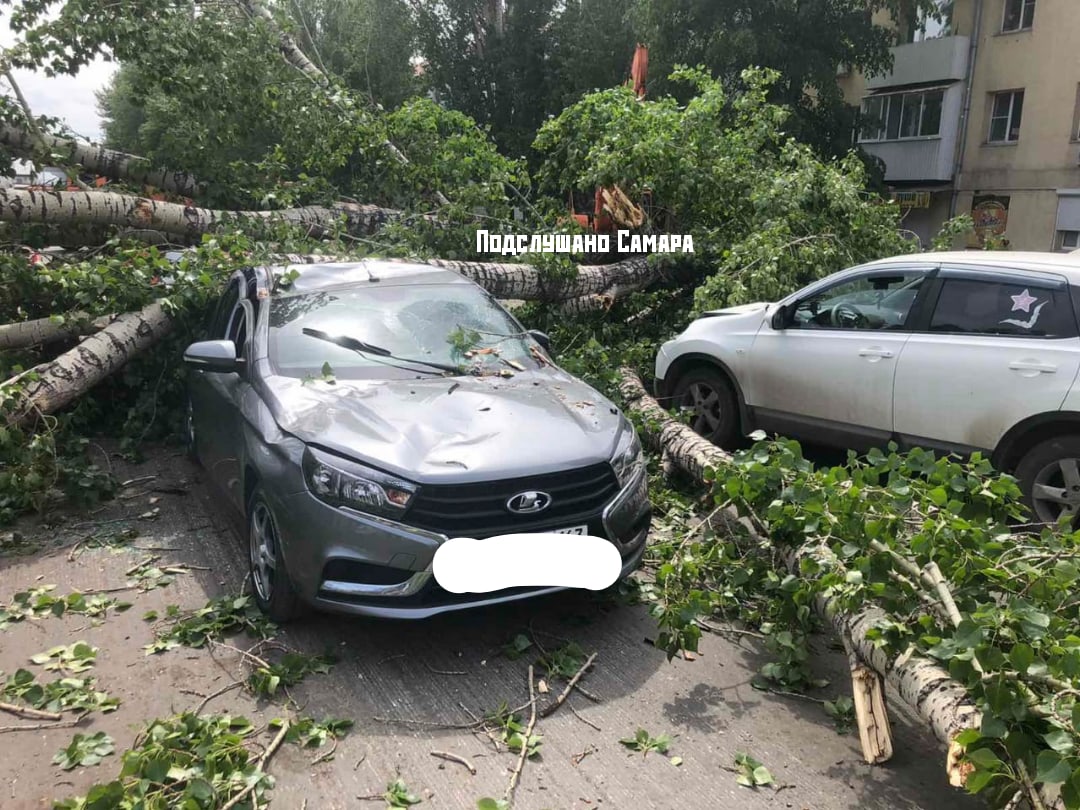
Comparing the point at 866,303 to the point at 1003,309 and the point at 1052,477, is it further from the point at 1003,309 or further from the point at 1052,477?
the point at 1052,477

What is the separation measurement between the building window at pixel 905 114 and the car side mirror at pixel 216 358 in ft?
75.0

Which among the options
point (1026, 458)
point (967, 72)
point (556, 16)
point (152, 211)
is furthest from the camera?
point (556, 16)

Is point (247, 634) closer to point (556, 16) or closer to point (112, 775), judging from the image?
point (112, 775)

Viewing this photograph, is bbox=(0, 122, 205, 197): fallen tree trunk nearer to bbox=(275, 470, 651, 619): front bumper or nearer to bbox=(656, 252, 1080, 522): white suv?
bbox=(656, 252, 1080, 522): white suv

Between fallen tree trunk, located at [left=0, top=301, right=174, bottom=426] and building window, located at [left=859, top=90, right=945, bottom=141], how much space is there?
2175 centimetres

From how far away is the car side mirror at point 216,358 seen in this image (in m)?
4.74

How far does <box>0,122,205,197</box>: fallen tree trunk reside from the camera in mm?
8633

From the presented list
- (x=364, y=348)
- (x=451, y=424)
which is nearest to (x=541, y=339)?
(x=364, y=348)

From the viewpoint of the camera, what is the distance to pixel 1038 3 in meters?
22.0

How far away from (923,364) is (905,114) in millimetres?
23564

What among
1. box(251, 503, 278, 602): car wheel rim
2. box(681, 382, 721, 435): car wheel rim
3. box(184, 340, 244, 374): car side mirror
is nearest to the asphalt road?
box(251, 503, 278, 602): car wheel rim

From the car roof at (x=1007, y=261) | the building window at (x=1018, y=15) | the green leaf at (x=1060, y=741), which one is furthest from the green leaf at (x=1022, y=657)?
the building window at (x=1018, y=15)

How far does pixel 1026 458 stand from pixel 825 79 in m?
19.3

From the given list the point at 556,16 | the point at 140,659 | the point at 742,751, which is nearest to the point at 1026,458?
the point at 742,751
